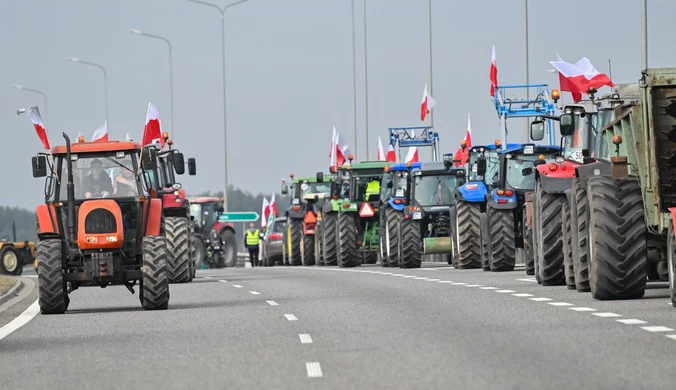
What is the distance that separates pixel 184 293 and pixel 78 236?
5.51 m

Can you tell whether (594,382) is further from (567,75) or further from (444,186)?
(444,186)

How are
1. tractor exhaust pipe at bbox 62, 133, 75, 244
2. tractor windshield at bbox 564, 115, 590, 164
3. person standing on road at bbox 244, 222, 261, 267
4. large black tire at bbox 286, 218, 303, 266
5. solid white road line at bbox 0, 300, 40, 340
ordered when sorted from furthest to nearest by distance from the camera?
person standing on road at bbox 244, 222, 261, 267 → large black tire at bbox 286, 218, 303, 266 → tractor windshield at bbox 564, 115, 590, 164 → tractor exhaust pipe at bbox 62, 133, 75, 244 → solid white road line at bbox 0, 300, 40, 340

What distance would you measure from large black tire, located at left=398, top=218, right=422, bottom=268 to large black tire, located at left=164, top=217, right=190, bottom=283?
6.38 m

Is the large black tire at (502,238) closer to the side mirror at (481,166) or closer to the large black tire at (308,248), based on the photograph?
the side mirror at (481,166)

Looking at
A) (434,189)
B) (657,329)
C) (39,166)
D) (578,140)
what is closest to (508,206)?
(434,189)

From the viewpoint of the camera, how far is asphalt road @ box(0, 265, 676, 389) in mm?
12430

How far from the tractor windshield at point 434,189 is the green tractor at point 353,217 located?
4135mm

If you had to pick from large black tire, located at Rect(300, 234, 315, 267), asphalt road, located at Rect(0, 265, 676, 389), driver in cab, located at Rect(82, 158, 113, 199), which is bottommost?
large black tire, located at Rect(300, 234, 315, 267)

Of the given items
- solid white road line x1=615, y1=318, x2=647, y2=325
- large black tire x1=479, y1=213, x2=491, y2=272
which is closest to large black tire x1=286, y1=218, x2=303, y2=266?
large black tire x1=479, y1=213, x2=491, y2=272

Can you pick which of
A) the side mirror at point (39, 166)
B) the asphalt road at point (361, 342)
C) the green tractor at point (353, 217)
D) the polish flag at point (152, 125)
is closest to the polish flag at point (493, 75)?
the green tractor at point (353, 217)

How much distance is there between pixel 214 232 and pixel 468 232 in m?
32.0

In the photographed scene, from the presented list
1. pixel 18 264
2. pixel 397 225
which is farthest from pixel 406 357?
pixel 18 264

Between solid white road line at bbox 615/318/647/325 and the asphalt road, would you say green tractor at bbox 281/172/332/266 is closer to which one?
the asphalt road

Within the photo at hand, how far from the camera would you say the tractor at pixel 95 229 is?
73.4 ft
